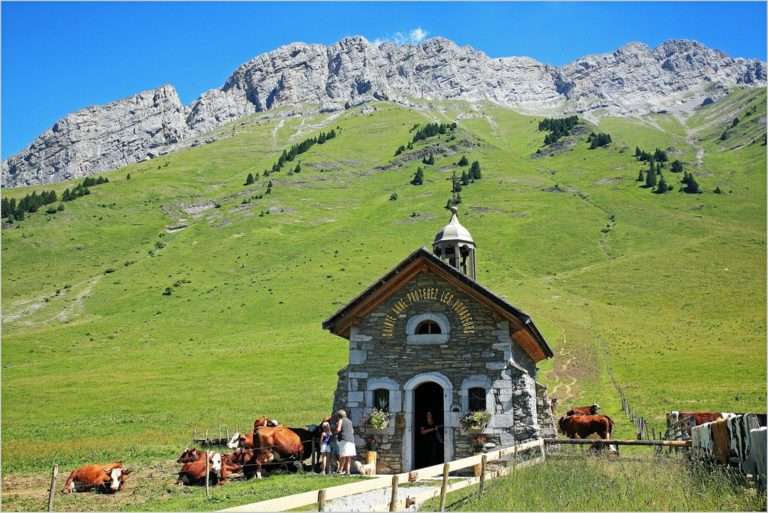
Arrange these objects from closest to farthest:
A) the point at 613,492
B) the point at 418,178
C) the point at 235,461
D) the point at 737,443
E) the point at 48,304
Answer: the point at 737,443
the point at 613,492
the point at 235,461
the point at 48,304
the point at 418,178

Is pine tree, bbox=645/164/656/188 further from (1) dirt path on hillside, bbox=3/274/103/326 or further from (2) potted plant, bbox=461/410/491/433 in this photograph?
(2) potted plant, bbox=461/410/491/433

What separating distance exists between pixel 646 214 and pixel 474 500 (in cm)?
12289

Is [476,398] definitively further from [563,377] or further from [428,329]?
[563,377]

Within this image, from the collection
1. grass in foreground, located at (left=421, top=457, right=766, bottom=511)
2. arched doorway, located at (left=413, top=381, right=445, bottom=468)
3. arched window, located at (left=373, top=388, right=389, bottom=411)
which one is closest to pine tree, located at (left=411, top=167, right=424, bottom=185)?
arched doorway, located at (left=413, top=381, right=445, bottom=468)

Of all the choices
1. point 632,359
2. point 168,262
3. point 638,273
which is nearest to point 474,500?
point 632,359

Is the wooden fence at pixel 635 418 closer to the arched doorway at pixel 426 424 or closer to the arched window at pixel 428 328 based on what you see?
the arched doorway at pixel 426 424

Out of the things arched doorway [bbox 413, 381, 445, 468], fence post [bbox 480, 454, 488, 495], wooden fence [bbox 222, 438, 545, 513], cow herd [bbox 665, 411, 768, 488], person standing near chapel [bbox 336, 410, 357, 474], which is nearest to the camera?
wooden fence [bbox 222, 438, 545, 513]

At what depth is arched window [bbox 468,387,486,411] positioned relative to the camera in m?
24.6

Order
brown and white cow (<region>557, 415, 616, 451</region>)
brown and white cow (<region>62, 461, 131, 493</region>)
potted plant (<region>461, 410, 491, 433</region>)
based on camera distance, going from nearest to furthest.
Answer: brown and white cow (<region>62, 461, 131, 493</region>) → potted plant (<region>461, 410, 491, 433</region>) → brown and white cow (<region>557, 415, 616, 451</region>)

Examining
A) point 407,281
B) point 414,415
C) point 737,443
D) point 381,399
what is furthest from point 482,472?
point 407,281

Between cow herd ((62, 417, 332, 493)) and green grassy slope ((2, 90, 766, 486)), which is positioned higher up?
green grassy slope ((2, 90, 766, 486))

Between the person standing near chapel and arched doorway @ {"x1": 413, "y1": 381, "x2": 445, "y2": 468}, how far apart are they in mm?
2853

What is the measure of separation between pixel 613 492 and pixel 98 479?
48.6 feet

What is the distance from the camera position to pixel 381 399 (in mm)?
25375
